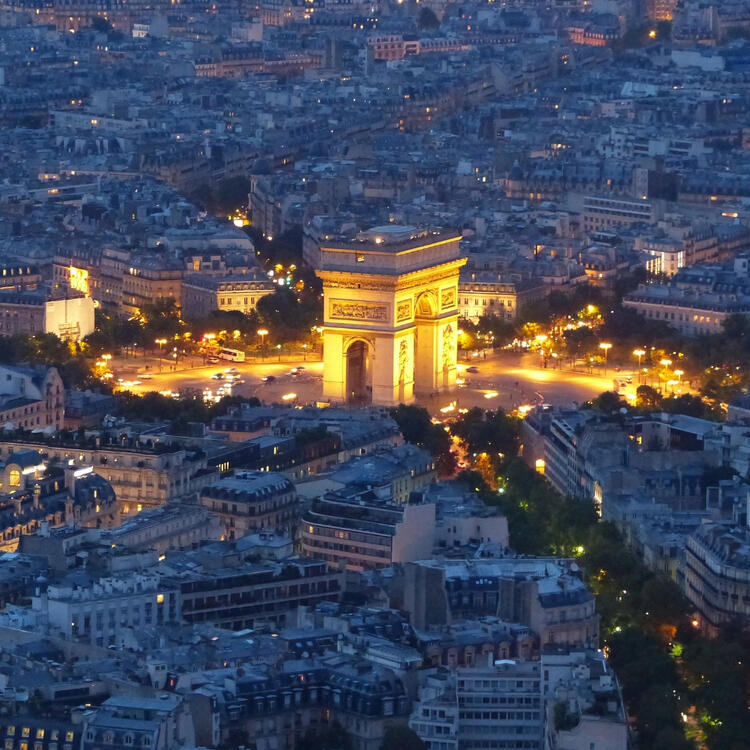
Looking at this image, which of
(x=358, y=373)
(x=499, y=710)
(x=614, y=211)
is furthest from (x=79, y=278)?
(x=499, y=710)

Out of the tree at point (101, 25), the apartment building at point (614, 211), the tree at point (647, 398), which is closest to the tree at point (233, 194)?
the apartment building at point (614, 211)

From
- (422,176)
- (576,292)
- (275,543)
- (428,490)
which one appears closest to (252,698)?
(275,543)

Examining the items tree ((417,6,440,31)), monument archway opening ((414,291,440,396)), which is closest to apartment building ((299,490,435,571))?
monument archway opening ((414,291,440,396))

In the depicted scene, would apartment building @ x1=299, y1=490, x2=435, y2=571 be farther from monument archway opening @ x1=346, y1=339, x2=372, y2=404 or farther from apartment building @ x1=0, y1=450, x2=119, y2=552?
monument archway opening @ x1=346, y1=339, x2=372, y2=404

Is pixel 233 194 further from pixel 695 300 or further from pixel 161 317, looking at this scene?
pixel 695 300

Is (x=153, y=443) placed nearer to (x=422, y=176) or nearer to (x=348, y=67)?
(x=422, y=176)
